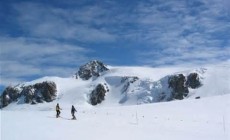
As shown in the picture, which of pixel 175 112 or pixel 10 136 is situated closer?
pixel 10 136

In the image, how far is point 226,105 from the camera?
209 feet

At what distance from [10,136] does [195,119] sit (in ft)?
93.9

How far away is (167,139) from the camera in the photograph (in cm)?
3309

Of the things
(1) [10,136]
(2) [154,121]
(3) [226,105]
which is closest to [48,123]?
(1) [10,136]

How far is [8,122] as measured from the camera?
35875 mm

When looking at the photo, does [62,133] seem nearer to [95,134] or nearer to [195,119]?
[95,134]

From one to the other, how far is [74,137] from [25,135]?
334 cm

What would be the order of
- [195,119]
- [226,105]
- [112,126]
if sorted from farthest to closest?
1. [226,105]
2. [195,119]
3. [112,126]

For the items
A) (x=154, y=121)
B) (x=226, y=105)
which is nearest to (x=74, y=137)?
(x=154, y=121)

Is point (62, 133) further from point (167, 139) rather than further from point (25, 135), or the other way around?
point (167, 139)

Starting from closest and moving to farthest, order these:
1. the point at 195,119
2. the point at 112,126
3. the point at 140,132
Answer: the point at 140,132, the point at 112,126, the point at 195,119

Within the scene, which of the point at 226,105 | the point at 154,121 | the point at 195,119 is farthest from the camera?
the point at 226,105

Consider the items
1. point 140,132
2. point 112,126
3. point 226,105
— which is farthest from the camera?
point 226,105

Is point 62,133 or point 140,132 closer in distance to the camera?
point 62,133
